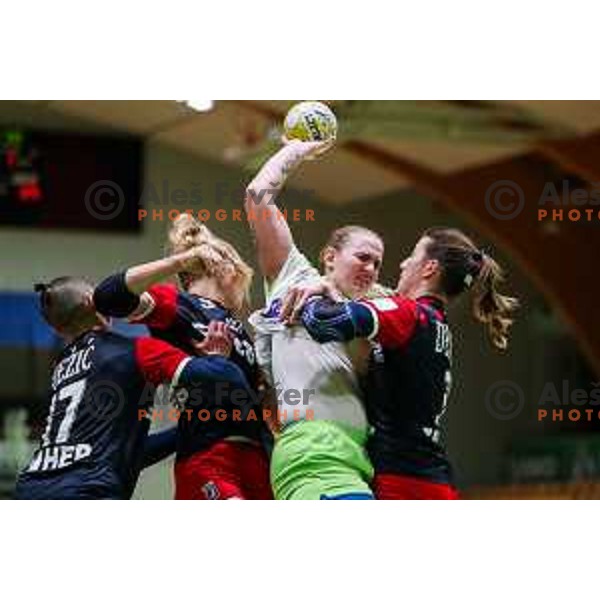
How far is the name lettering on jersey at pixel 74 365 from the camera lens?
241 inches

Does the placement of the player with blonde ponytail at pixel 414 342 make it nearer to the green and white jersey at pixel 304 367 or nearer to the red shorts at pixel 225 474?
the green and white jersey at pixel 304 367

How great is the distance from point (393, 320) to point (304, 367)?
36cm

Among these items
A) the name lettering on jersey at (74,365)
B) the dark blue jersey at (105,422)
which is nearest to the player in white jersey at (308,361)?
the dark blue jersey at (105,422)

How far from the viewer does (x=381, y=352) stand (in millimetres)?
5988

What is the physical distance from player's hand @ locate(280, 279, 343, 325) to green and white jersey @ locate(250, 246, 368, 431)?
0.02 meters

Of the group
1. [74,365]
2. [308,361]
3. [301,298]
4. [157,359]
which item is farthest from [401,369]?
[74,365]

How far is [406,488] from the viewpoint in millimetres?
6016

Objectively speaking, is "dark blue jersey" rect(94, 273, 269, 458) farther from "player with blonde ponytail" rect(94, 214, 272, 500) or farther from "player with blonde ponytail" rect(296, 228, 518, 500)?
"player with blonde ponytail" rect(296, 228, 518, 500)

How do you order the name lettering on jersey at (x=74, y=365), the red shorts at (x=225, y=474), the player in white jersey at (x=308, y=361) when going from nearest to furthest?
the player in white jersey at (x=308, y=361), the red shorts at (x=225, y=474), the name lettering on jersey at (x=74, y=365)

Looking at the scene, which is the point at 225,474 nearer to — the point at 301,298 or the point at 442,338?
the point at 301,298

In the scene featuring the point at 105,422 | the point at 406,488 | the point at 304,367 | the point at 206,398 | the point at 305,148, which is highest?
the point at 305,148

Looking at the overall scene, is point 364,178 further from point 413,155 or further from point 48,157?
point 48,157

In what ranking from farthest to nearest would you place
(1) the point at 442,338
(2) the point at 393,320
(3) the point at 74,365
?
(3) the point at 74,365
(1) the point at 442,338
(2) the point at 393,320

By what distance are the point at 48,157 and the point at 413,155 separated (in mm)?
1379
